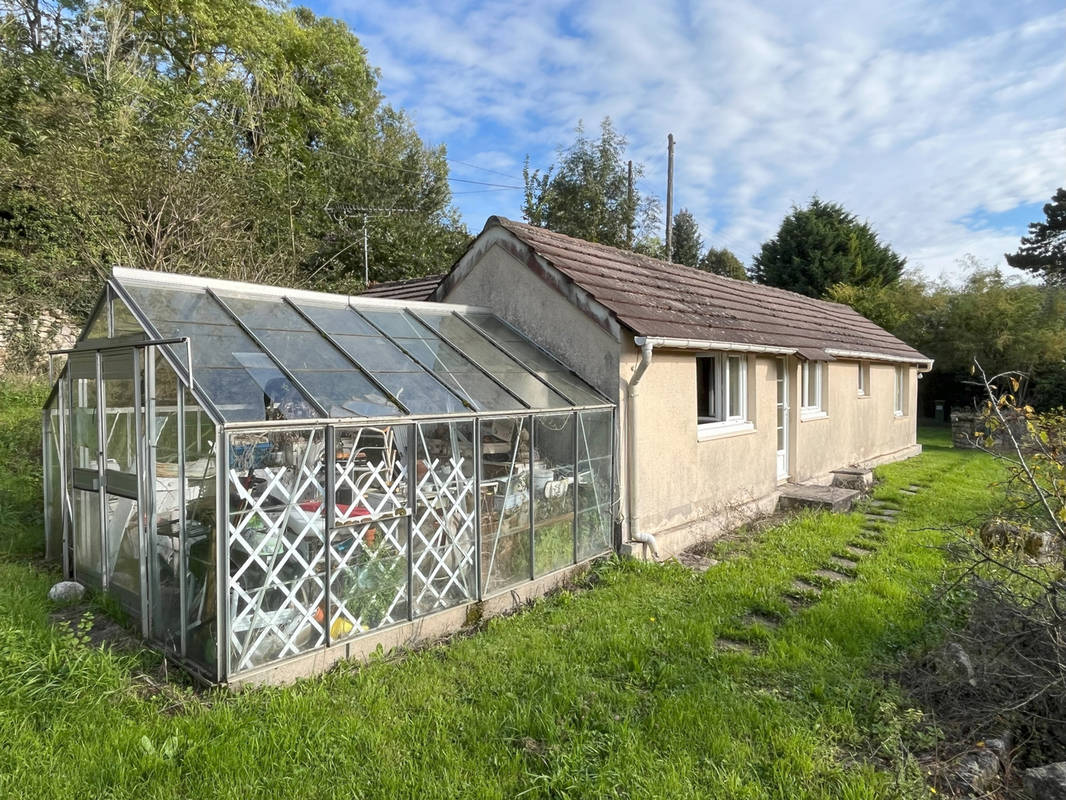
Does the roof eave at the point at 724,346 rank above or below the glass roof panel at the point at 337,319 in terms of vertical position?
below

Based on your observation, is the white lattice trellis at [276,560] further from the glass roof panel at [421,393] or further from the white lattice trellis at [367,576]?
the glass roof panel at [421,393]

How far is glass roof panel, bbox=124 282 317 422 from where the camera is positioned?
14.0 ft

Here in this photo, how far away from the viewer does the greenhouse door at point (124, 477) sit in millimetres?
4820

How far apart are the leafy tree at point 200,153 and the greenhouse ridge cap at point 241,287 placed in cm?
773

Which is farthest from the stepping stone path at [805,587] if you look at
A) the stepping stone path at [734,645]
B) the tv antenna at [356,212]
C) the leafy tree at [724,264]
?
the leafy tree at [724,264]

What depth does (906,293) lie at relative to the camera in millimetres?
25578

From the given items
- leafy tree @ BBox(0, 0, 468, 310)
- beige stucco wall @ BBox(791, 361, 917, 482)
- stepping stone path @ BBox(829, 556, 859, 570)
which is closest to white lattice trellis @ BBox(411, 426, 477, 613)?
stepping stone path @ BBox(829, 556, 859, 570)

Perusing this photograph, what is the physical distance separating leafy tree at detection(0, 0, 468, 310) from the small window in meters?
10.5

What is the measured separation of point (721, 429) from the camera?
8.88m

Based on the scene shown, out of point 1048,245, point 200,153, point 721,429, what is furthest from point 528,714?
point 1048,245

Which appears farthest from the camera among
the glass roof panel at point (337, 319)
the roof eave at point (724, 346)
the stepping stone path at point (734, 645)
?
the roof eave at point (724, 346)

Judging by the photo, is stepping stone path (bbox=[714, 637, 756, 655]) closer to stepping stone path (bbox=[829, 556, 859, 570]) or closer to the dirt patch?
stepping stone path (bbox=[829, 556, 859, 570])

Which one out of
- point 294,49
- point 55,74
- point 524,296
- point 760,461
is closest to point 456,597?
point 524,296

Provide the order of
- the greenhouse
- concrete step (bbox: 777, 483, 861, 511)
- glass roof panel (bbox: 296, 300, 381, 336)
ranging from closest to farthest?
the greenhouse < glass roof panel (bbox: 296, 300, 381, 336) < concrete step (bbox: 777, 483, 861, 511)
